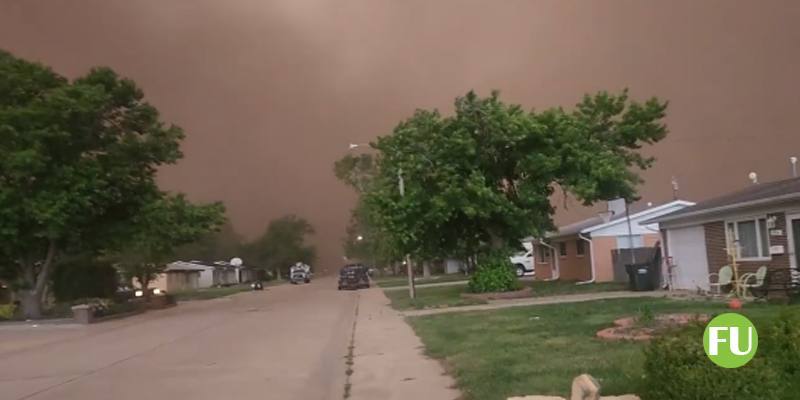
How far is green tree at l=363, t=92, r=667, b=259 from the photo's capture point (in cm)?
3253

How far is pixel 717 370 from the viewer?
248 inches

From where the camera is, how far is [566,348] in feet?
44.8

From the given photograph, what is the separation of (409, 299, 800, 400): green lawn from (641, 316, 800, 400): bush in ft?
1.72

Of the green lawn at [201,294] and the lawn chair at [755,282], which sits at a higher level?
the green lawn at [201,294]

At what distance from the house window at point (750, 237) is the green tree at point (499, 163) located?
8.67m

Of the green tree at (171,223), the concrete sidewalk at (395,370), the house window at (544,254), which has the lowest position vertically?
the concrete sidewalk at (395,370)

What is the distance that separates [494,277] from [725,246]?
11021mm

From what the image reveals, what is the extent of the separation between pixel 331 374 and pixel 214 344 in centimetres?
743

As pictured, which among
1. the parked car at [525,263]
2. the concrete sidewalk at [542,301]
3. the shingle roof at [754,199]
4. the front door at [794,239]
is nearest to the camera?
the shingle roof at [754,199]

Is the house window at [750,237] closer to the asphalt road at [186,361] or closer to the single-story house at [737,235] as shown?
the single-story house at [737,235]

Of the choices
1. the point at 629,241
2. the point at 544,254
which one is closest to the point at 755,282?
the point at 629,241

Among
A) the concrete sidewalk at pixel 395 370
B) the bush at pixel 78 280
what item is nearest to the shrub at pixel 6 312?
the bush at pixel 78 280

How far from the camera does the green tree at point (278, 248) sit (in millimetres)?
152500

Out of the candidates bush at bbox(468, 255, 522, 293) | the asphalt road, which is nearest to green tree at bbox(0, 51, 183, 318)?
the asphalt road
